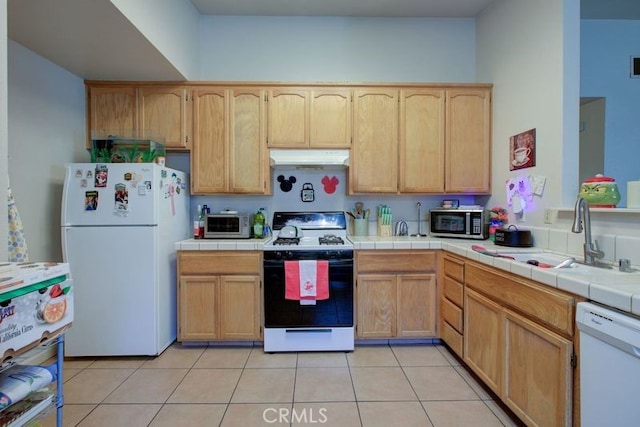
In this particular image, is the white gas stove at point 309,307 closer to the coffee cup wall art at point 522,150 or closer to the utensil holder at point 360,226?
the utensil holder at point 360,226

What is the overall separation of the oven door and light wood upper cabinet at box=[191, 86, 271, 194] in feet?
2.72

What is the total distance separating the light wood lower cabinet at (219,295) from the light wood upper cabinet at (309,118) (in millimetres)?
1105

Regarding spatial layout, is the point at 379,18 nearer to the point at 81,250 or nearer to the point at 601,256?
the point at 601,256

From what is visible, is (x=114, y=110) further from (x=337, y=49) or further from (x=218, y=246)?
(x=337, y=49)

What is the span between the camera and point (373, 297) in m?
2.59

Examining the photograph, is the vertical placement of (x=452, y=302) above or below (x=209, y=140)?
below

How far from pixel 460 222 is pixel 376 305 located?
3.47ft

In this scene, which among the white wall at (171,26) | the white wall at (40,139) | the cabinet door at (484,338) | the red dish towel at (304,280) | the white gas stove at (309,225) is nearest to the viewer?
the cabinet door at (484,338)

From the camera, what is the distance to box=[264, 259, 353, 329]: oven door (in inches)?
98.1

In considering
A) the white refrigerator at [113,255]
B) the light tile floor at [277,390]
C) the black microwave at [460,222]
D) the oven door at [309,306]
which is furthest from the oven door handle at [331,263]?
the black microwave at [460,222]

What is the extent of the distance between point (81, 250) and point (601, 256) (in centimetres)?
333

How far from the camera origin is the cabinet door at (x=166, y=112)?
9.09ft

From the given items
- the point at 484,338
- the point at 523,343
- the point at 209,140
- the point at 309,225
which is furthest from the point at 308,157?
the point at 523,343

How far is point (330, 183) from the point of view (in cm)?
313
